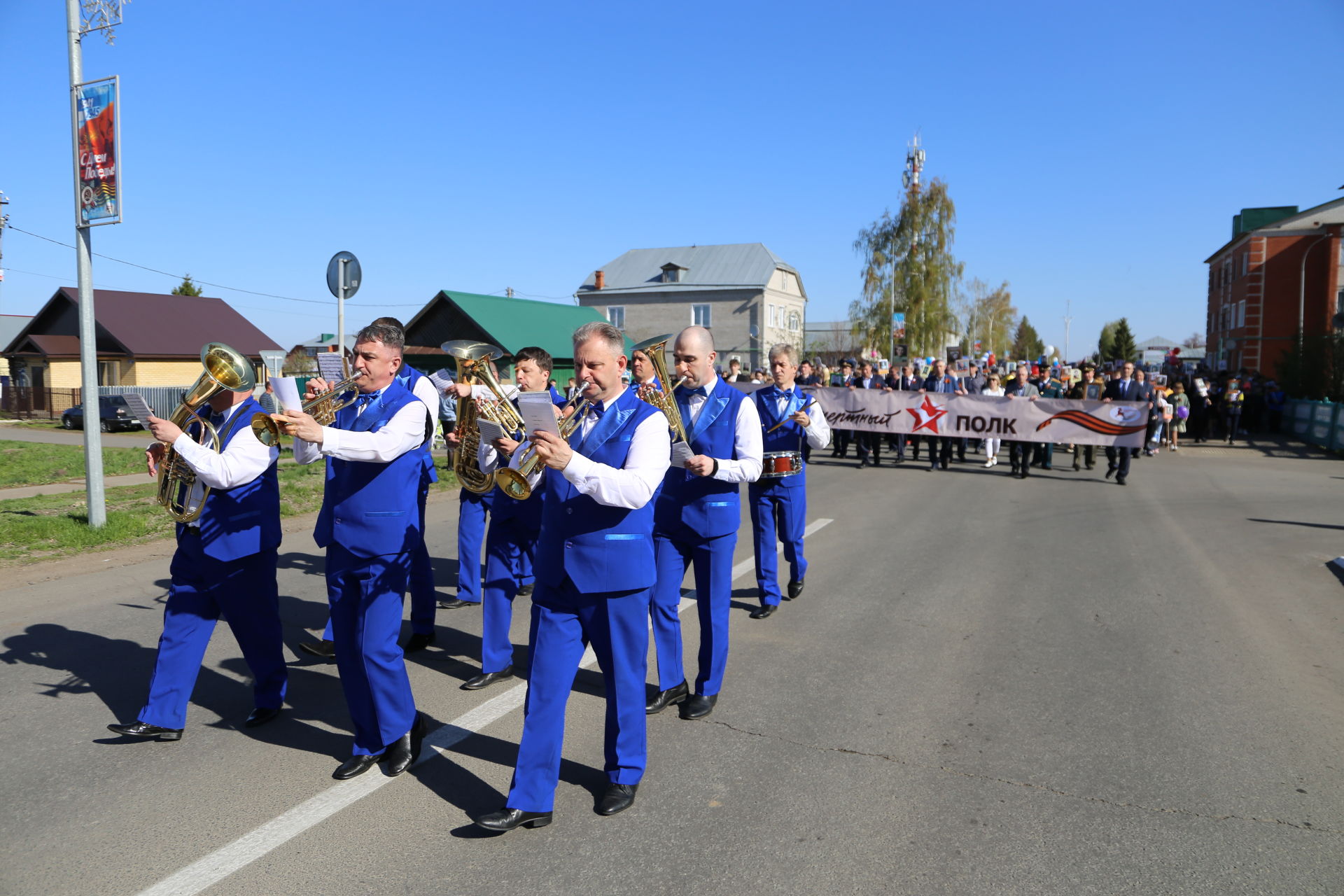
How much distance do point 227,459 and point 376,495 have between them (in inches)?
30.0

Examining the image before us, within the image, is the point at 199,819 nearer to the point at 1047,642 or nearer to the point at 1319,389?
the point at 1047,642

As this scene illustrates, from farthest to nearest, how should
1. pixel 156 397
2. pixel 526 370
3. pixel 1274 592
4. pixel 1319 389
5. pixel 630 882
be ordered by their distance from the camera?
pixel 156 397 < pixel 1319 389 < pixel 1274 592 < pixel 526 370 < pixel 630 882

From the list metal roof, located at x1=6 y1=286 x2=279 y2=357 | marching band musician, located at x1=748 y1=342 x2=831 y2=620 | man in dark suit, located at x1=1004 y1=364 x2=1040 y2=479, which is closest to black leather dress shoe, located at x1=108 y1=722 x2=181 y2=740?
marching band musician, located at x1=748 y1=342 x2=831 y2=620

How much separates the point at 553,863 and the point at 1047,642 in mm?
4121

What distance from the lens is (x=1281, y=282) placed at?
51.8 m

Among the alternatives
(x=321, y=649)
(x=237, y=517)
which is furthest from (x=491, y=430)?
(x=321, y=649)

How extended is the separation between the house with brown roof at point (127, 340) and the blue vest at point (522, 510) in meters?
31.5

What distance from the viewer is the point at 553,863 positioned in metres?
3.37

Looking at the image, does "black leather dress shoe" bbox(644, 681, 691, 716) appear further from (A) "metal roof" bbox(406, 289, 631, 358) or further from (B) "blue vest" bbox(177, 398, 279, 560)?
(A) "metal roof" bbox(406, 289, 631, 358)

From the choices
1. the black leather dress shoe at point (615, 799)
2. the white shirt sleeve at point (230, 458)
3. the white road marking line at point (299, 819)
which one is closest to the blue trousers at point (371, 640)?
the white road marking line at point (299, 819)

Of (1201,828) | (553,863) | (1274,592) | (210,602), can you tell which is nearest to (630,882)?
(553,863)

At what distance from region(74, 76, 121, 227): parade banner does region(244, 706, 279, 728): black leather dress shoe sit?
7426 millimetres

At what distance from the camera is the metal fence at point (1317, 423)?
20.0m

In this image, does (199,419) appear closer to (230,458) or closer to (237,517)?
(230,458)
